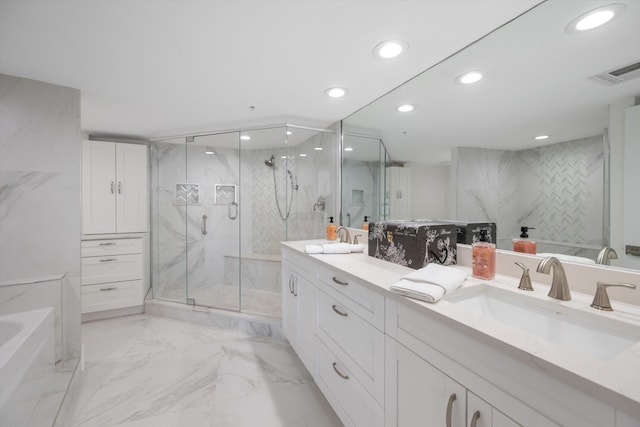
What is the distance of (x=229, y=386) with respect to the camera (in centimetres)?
188

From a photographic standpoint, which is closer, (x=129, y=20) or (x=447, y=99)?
(x=129, y=20)

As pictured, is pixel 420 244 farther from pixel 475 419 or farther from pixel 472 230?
pixel 475 419

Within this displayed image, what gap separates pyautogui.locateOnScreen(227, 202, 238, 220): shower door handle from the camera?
3617 millimetres

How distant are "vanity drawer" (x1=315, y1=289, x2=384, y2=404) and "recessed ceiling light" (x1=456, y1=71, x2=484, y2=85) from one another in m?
1.33

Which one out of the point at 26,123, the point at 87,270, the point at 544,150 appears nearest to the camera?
the point at 544,150

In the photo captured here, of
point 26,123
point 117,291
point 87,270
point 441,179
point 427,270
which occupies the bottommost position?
point 117,291

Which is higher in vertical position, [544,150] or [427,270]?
[544,150]

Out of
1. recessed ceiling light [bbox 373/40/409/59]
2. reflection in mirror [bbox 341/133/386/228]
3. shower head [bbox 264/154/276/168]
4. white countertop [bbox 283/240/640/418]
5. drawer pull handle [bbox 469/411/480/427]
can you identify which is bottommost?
drawer pull handle [bbox 469/411/480/427]

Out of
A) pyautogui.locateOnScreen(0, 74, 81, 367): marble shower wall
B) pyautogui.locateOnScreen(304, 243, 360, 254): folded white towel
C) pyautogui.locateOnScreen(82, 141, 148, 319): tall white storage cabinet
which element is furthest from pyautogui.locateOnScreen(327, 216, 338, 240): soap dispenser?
pyautogui.locateOnScreen(82, 141, 148, 319): tall white storage cabinet

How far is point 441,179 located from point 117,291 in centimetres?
350

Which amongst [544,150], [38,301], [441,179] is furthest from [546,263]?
[38,301]

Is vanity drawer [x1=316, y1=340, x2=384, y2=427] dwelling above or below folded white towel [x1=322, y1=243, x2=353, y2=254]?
below

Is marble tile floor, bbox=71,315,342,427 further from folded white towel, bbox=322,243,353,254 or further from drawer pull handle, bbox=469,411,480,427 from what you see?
drawer pull handle, bbox=469,411,480,427

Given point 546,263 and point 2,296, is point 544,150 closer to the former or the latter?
point 546,263
